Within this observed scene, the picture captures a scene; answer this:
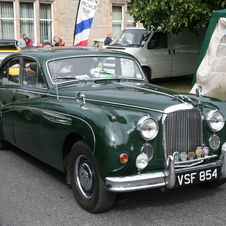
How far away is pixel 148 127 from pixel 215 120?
84 centimetres

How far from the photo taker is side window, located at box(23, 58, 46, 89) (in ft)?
18.6

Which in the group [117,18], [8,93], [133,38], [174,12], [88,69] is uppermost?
[117,18]

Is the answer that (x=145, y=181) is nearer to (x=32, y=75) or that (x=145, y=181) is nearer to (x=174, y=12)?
(x=32, y=75)

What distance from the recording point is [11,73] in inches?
261

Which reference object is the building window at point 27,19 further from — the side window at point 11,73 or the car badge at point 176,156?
the car badge at point 176,156

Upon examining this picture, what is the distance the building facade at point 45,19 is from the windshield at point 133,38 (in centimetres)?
675

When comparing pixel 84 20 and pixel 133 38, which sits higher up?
pixel 84 20

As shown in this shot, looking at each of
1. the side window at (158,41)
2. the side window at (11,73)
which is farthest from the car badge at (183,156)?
the side window at (158,41)

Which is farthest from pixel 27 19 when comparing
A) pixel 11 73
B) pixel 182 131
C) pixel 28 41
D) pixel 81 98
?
pixel 182 131

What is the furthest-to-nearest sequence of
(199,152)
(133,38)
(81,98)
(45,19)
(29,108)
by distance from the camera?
(45,19)
(133,38)
(29,108)
(81,98)
(199,152)

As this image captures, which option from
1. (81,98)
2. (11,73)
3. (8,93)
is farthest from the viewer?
(11,73)

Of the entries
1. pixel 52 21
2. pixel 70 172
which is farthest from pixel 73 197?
pixel 52 21

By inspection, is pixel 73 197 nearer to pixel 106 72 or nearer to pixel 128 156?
pixel 128 156

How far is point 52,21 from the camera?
23.1 metres
